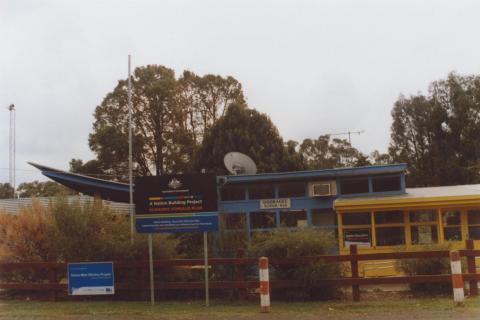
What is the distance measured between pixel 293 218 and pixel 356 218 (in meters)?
2.37

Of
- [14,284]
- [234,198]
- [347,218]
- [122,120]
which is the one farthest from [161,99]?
[14,284]

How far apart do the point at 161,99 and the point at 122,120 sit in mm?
3347

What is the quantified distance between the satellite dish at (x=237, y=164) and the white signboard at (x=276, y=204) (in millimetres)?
3445

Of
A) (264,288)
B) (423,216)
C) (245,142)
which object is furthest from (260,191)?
(245,142)

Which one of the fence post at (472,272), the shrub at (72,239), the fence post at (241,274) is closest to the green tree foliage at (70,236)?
the shrub at (72,239)

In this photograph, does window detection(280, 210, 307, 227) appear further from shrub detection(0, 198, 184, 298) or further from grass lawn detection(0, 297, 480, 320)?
grass lawn detection(0, 297, 480, 320)

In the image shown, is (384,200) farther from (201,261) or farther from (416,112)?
(416,112)

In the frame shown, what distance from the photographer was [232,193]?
19672 mm

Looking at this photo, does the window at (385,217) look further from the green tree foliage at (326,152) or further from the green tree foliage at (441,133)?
the green tree foliage at (326,152)

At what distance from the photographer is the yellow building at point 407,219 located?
1672 centimetres

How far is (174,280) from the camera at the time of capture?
12016 millimetres

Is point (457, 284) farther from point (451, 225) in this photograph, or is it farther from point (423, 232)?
point (451, 225)

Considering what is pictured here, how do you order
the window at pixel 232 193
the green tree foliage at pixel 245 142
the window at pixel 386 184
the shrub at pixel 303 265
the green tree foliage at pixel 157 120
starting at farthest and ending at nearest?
1. the green tree foliage at pixel 157 120
2. the green tree foliage at pixel 245 142
3. the window at pixel 232 193
4. the window at pixel 386 184
5. the shrub at pixel 303 265

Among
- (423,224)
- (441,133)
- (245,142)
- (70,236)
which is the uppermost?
(441,133)
